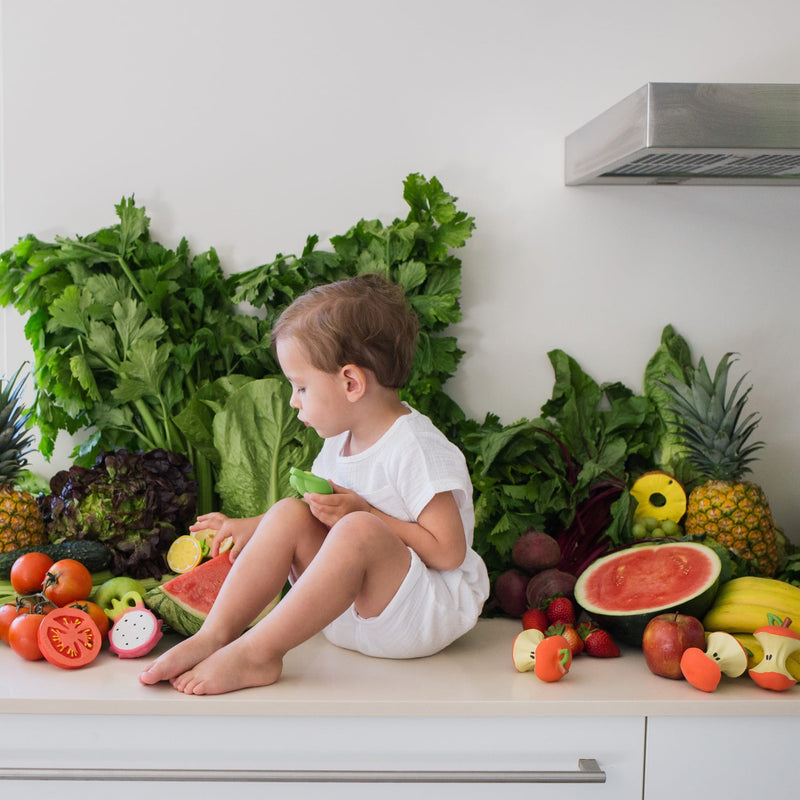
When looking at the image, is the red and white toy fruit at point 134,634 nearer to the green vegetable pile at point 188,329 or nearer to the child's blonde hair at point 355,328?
the green vegetable pile at point 188,329

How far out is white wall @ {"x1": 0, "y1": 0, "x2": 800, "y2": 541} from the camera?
1957mm

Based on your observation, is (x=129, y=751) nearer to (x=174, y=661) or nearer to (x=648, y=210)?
(x=174, y=661)

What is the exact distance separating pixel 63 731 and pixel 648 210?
1548mm

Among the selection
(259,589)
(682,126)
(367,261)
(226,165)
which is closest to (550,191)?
(367,261)

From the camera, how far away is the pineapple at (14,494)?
1.74 metres

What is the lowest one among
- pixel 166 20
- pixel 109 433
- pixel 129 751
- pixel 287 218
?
pixel 129 751

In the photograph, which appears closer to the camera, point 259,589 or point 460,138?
point 259,589

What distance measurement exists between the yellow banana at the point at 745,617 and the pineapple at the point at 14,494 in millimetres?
1285

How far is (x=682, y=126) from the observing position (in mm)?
1435

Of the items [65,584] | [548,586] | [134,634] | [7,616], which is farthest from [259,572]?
[548,586]

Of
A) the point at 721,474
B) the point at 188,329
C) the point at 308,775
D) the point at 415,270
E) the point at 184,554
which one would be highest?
the point at 415,270

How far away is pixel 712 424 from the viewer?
1856 millimetres

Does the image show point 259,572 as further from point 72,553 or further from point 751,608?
point 751,608

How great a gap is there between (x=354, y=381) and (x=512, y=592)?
54 centimetres
